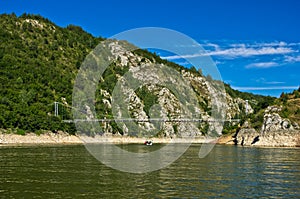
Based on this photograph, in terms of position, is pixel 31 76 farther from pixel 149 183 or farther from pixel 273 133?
pixel 149 183

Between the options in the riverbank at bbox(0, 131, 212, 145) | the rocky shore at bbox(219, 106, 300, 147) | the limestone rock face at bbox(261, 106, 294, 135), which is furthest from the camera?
the riverbank at bbox(0, 131, 212, 145)

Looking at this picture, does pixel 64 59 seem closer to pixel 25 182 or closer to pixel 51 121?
pixel 51 121

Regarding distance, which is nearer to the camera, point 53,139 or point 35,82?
point 53,139

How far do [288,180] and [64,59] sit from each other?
169 metres

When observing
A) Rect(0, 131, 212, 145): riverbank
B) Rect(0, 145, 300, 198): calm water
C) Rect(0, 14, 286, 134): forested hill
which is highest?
Rect(0, 14, 286, 134): forested hill

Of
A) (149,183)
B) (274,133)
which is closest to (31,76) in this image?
(274,133)

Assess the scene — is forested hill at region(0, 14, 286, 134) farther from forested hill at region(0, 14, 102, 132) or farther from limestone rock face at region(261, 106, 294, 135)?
limestone rock face at region(261, 106, 294, 135)

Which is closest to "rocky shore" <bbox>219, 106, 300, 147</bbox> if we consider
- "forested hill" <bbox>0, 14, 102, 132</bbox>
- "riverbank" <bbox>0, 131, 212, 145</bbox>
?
"riverbank" <bbox>0, 131, 212, 145</bbox>

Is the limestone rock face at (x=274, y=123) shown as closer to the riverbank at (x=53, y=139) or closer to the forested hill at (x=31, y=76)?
the riverbank at (x=53, y=139)

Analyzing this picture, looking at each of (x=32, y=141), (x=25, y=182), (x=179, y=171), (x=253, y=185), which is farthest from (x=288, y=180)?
(x=32, y=141)

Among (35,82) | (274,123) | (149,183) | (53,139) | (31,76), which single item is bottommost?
(149,183)

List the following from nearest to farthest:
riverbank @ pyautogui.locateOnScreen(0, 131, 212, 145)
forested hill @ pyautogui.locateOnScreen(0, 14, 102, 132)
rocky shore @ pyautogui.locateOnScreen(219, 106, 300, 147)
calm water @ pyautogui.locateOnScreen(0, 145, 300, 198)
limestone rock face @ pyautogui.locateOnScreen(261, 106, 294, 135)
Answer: calm water @ pyautogui.locateOnScreen(0, 145, 300, 198) < rocky shore @ pyautogui.locateOnScreen(219, 106, 300, 147) < limestone rock face @ pyautogui.locateOnScreen(261, 106, 294, 135) < riverbank @ pyautogui.locateOnScreen(0, 131, 212, 145) < forested hill @ pyautogui.locateOnScreen(0, 14, 102, 132)

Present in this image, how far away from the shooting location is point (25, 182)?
100 ft

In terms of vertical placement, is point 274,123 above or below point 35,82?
below
